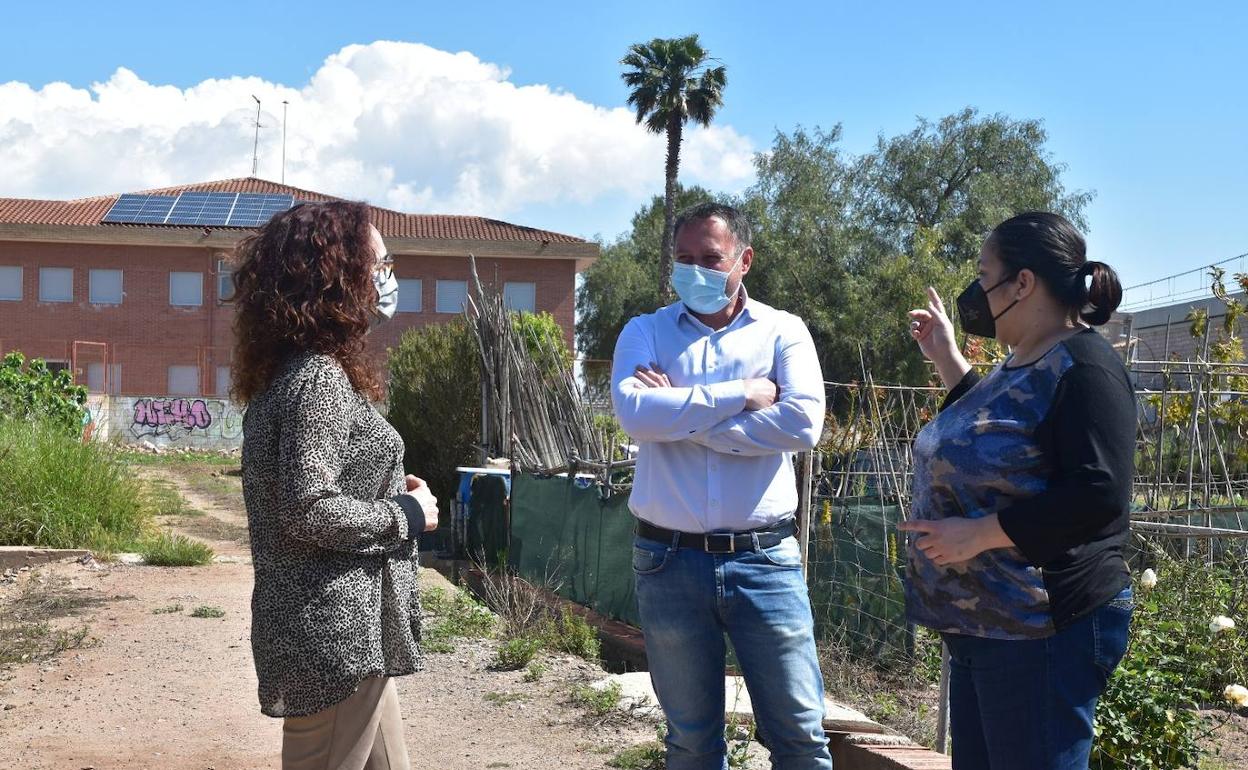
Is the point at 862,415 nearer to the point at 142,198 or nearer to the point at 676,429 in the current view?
the point at 676,429

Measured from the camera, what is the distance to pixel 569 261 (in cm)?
4200

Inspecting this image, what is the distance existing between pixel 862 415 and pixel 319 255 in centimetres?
556

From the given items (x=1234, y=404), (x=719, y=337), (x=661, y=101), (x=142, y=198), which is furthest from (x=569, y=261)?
(x=719, y=337)

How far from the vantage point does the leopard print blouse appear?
2.71m

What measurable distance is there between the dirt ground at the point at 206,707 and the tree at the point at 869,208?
29.5m

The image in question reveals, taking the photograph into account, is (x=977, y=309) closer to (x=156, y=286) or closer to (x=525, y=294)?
(x=525, y=294)

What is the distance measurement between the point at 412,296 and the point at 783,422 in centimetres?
3981

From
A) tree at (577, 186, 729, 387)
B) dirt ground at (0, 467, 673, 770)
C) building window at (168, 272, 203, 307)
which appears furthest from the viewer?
tree at (577, 186, 729, 387)

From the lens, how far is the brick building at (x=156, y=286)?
39750 millimetres

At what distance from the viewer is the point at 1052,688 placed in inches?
101

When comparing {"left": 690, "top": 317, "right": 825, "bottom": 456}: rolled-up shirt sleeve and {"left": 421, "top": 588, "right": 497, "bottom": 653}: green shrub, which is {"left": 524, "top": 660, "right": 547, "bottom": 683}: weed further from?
{"left": 690, "top": 317, "right": 825, "bottom": 456}: rolled-up shirt sleeve

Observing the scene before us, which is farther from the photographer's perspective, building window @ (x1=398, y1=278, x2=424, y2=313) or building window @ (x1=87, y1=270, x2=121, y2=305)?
building window @ (x1=398, y1=278, x2=424, y2=313)

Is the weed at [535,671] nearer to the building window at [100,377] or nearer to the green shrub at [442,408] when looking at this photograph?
the green shrub at [442,408]

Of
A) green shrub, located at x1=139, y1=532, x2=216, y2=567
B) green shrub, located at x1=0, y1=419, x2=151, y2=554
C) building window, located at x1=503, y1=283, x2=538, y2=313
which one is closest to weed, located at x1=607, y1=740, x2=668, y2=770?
green shrub, located at x1=139, y1=532, x2=216, y2=567
